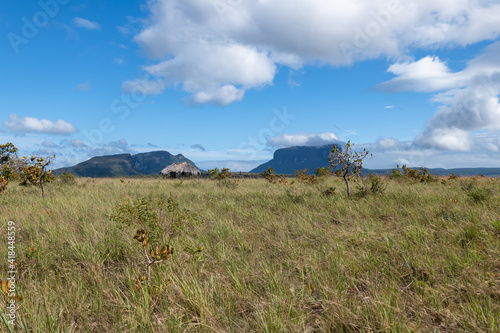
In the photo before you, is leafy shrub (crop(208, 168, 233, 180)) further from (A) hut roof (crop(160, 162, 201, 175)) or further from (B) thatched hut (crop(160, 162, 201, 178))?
(A) hut roof (crop(160, 162, 201, 175))

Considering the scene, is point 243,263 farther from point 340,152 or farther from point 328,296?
point 340,152

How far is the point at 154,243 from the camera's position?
396cm

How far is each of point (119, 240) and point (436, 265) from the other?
4743mm

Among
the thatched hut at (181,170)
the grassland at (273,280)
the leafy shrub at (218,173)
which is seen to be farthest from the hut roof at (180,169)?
the grassland at (273,280)

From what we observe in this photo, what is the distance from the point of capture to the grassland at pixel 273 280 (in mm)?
2309

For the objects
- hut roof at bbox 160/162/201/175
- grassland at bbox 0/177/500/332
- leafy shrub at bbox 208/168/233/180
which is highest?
hut roof at bbox 160/162/201/175

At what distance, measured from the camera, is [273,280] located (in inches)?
117

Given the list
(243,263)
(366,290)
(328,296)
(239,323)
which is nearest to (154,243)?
(243,263)

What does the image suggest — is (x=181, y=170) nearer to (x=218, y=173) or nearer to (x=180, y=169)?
(x=180, y=169)

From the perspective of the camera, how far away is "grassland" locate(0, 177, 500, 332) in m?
2.31

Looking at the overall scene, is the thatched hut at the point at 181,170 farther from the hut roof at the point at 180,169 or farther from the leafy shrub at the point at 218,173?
the leafy shrub at the point at 218,173

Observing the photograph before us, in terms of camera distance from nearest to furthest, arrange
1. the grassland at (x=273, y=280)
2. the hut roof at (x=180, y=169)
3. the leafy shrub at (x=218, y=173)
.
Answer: the grassland at (x=273, y=280) → the leafy shrub at (x=218, y=173) → the hut roof at (x=180, y=169)

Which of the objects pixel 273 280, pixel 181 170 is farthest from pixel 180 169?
pixel 273 280

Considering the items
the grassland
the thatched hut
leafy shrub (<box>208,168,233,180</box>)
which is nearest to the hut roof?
the thatched hut
